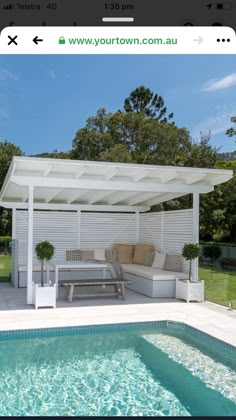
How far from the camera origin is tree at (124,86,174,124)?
3300 centimetres

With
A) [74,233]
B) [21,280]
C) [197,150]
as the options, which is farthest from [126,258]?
[197,150]

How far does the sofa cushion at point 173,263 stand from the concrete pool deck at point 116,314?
1.28m

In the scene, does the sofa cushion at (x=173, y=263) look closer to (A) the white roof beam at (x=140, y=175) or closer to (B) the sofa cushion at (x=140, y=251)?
(B) the sofa cushion at (x=140, y=251)

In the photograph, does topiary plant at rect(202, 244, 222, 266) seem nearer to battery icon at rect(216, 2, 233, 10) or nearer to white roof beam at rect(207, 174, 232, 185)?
white roof beam at rect(207, 174, 232, 185)

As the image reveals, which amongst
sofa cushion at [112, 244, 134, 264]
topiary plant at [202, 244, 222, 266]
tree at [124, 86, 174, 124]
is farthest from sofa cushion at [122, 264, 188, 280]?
tree at [124, 86, 174, 124]

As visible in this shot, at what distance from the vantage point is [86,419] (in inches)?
60.1

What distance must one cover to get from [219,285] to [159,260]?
6.96 ft

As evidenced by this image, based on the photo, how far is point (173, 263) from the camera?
11.0 meters

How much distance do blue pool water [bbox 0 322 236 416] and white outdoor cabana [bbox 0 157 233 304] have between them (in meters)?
2.67

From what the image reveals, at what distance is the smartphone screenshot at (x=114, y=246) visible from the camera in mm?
2111

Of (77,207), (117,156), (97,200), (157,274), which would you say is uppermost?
(117,156)

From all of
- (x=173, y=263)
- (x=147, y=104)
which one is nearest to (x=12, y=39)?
(x=173, y=263)

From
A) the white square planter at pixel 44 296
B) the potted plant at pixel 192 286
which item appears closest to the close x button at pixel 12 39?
the white square planter at pixel 44 296

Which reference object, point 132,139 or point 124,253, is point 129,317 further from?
point 132,139
